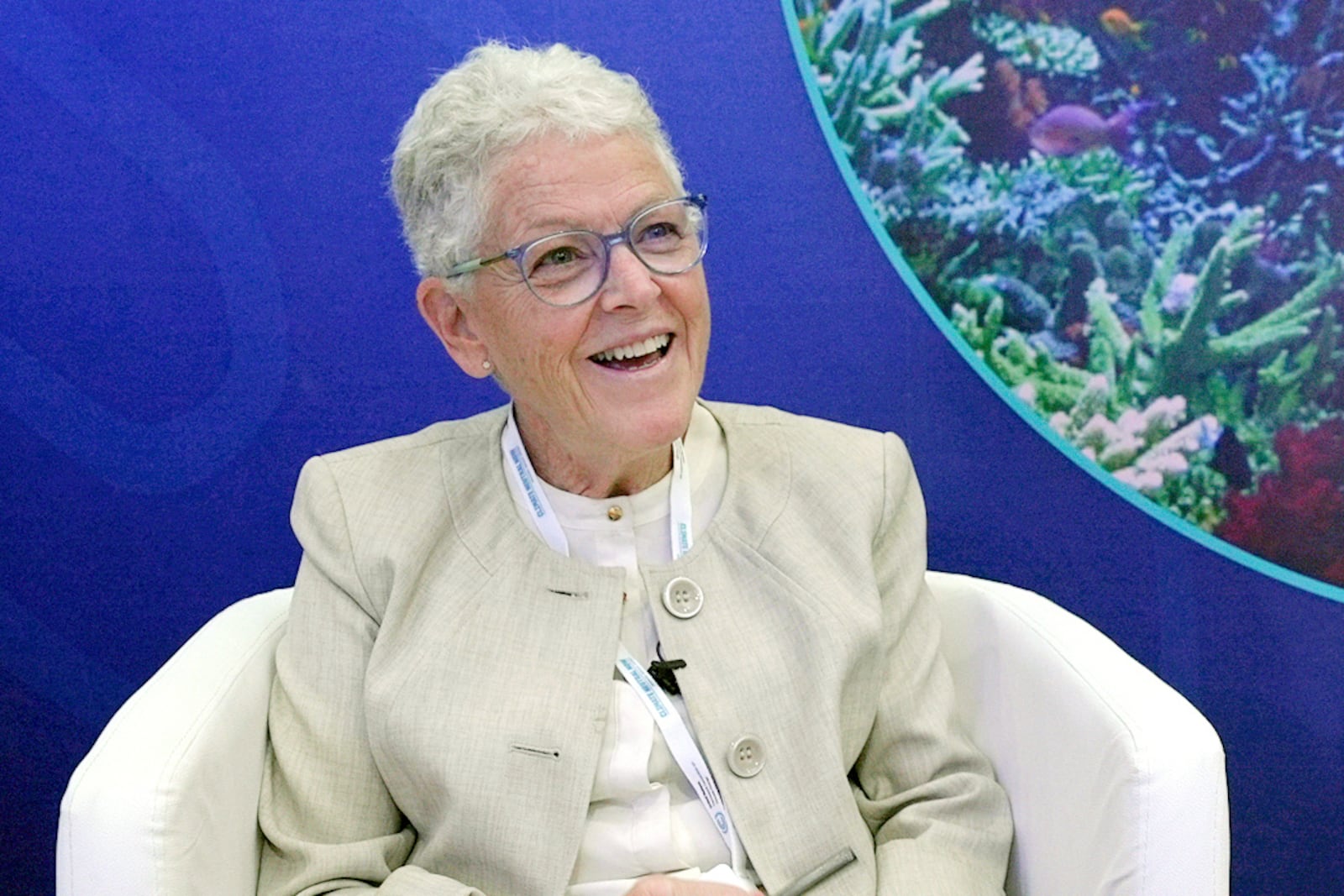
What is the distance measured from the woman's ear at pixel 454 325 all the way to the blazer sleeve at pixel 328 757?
0.29 m

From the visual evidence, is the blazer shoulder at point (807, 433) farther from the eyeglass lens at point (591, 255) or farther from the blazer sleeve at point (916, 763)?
the eyeglass lens at point (591, 255)

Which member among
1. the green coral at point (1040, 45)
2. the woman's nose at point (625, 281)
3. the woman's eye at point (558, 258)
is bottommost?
the woman's nose at point (625, 281)

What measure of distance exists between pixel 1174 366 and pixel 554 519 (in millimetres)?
1266

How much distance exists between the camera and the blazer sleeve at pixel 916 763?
190 cm

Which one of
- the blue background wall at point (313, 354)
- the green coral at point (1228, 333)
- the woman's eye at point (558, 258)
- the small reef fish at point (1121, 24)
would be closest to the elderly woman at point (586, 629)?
the woman's eye at point (558, 258)

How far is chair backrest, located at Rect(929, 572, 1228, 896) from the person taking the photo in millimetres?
1669

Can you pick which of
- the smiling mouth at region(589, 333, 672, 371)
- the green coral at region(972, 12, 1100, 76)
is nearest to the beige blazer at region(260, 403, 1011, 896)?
the smiling mouth at region(589, 333, 672, 371)

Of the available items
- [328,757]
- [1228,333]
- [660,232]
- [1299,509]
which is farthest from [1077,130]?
[328,757]

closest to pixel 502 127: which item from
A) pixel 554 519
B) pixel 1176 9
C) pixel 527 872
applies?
pixel 554 519

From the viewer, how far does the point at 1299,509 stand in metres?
2.60

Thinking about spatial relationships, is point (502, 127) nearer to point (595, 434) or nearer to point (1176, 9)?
point (595, 434)

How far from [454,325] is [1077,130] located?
1.22 m

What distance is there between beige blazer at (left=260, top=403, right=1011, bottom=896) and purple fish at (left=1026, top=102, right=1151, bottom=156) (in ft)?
2.58

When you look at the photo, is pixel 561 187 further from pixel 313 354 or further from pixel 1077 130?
pixel 1077 130
